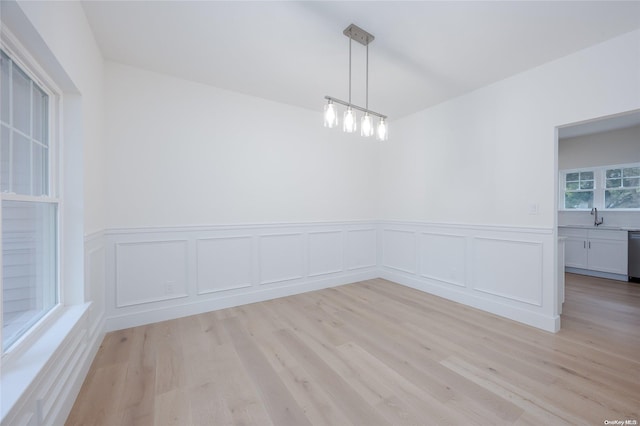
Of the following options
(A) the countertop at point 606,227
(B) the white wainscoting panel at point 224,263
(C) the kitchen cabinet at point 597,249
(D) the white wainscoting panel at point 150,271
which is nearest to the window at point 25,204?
(D) the white wainscoting panel at point 150,271

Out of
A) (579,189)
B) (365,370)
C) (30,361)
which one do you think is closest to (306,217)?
(365,370)

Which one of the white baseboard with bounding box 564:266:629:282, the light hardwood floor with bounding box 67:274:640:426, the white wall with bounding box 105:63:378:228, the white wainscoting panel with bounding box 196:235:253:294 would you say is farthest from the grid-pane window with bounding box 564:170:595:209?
the white wainscoting panel with bounding box 196:235:253:294

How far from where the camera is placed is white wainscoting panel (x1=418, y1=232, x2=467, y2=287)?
3.48 metres

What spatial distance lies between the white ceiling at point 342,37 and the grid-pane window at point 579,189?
4.10 metres

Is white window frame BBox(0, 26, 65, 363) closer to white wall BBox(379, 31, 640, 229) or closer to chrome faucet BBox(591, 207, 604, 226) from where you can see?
white wall BBox(379, 31, 640, 229)

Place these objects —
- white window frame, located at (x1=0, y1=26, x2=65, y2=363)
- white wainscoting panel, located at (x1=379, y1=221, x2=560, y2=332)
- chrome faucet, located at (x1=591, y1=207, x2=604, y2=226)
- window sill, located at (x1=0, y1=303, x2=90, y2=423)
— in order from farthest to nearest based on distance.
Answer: chrome faucet, located at (x1=591, y1=207, x2=604, y2=226) < white wainscoting panel, located at (x1=379, y1=221, x2=560, y2=332) < white window frame, located at (x1=0, y1=26, x2=65, y2=363) < window sill, located at (x1=0, y1=303, x2=90, y2=423)

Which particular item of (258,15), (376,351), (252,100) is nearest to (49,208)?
(258,15)

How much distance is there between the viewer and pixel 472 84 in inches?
124

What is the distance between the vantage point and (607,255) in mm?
4555

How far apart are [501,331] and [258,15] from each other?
3.62m

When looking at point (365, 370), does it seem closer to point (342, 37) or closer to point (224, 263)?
point (224, 263)

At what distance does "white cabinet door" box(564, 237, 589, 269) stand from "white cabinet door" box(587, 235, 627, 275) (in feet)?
0.24

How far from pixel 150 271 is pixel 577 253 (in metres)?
6.95

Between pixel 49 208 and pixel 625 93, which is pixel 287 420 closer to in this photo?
pixel 49 208
